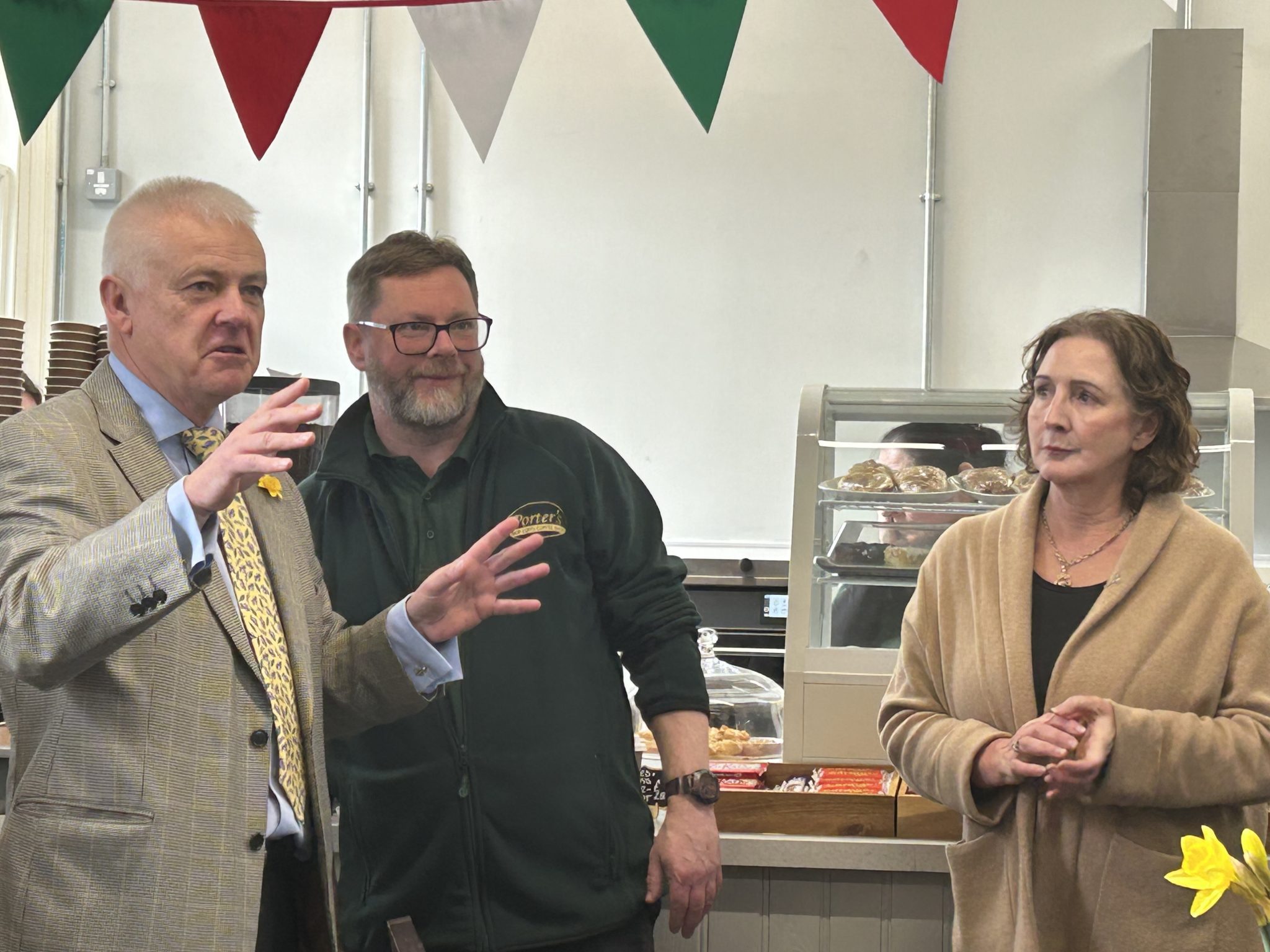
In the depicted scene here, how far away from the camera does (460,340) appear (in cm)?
226

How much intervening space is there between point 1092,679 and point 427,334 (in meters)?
1.15

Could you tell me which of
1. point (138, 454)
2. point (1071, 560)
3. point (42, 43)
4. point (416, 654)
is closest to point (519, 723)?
point (416, 654)

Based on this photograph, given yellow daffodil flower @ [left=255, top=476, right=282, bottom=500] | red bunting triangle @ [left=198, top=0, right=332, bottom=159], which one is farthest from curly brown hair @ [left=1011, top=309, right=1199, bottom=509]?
red bunting triangle @ [left=198, top=0, right=332, bottom=159]

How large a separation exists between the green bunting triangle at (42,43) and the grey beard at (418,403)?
37.8 inches

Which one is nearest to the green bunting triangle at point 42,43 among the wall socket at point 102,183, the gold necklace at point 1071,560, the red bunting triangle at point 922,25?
the red bunting triangle at point 922,25

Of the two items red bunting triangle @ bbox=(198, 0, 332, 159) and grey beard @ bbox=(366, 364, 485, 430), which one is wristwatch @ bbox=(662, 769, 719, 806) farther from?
red bunting triangle @ bbox=(198, 0, 332, 159)

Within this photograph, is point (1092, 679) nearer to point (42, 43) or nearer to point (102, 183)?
point (42, 43)

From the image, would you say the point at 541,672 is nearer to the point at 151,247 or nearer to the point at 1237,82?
the point at 151,247

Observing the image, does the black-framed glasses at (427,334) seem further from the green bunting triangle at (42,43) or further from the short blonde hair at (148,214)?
the green bunting triangle at (42,43)

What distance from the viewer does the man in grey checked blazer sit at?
142 cm

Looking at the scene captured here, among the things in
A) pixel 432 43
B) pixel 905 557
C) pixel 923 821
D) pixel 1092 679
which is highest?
pixel 432 43

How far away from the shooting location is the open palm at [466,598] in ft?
6.08

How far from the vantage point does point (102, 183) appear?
20.6 feet

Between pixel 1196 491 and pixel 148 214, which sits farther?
pixel 1196 491
